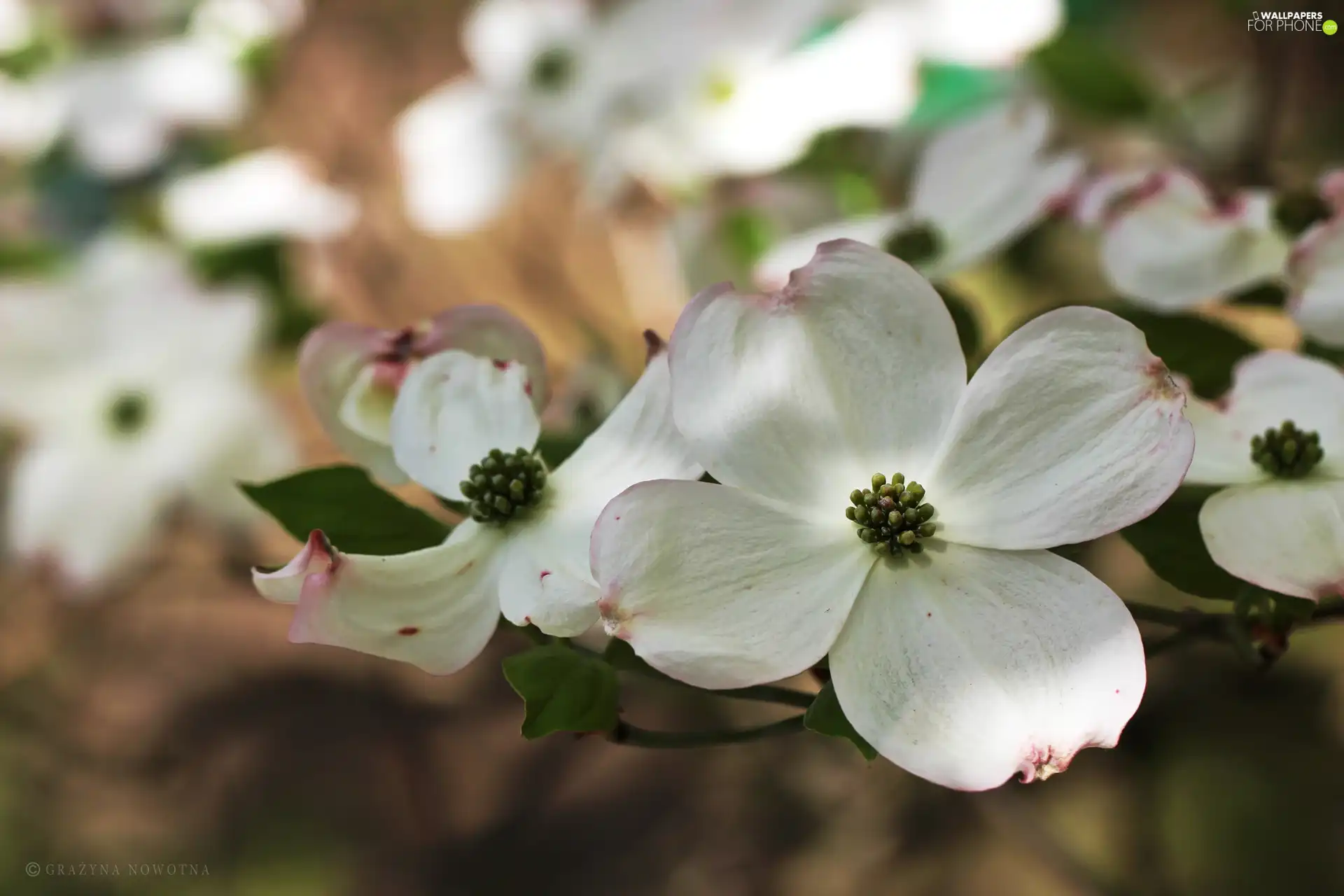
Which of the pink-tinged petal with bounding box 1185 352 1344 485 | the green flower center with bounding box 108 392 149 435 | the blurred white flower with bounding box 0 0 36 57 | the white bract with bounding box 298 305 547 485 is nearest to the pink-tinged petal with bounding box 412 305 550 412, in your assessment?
the white bract with bounding box 298 305 547 485

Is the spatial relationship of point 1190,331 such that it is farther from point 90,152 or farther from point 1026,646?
point 90,152

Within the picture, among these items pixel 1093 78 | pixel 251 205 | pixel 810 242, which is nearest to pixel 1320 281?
pixel 810 242

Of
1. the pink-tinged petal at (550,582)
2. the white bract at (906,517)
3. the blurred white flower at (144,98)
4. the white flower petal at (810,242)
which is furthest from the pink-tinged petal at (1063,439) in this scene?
the blurred white flower at (144,98)

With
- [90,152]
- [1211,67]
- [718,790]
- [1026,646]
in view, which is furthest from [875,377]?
[1211,67]

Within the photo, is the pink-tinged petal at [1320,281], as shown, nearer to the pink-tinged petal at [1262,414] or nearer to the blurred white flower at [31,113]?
the pink-tinged petal at [1262,414]

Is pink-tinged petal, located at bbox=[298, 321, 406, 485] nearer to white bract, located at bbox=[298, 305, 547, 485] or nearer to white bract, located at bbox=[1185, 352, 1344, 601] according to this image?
white bract, located at bbox=[298, 305, 547, 485]
